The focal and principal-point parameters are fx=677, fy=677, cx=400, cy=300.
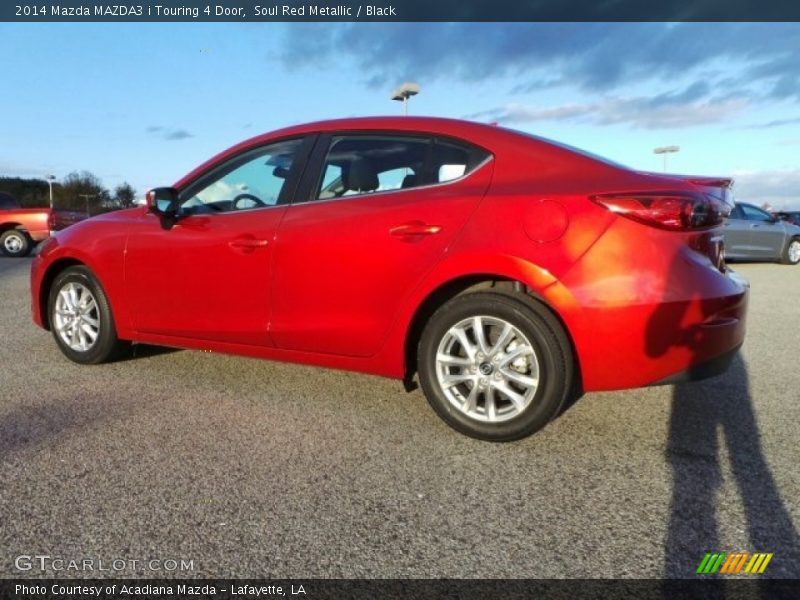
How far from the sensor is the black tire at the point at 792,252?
1593 centimetres

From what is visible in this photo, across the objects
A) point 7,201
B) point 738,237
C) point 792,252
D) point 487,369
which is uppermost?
point 738,237

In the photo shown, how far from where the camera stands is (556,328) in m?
3.15

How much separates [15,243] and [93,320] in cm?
1393

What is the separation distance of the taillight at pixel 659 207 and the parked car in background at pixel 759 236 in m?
13.2

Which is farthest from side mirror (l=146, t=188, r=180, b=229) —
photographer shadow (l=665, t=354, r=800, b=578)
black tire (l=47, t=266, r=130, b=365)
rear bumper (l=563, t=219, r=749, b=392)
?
photographer shadow (l=665, t=354, r=800, b=578)

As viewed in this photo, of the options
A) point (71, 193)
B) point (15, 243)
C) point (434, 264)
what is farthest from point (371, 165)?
point (71, 193)

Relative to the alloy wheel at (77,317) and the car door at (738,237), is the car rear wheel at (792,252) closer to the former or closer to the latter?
the car door at (738,237)

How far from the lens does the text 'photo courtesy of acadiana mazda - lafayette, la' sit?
3035 millimetres

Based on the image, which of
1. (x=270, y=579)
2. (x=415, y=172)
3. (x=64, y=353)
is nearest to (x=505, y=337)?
(x=415, y=172)

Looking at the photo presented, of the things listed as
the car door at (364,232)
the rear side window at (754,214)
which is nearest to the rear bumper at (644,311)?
the car door at (364,232)

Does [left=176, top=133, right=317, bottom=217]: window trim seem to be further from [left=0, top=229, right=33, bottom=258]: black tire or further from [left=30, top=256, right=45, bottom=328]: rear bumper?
[left=0, top=229, right=33, bottom=258]: black tire

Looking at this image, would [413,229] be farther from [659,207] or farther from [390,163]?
[659,207]

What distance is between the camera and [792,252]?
16141 mm

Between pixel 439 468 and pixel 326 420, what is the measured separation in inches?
33.2
